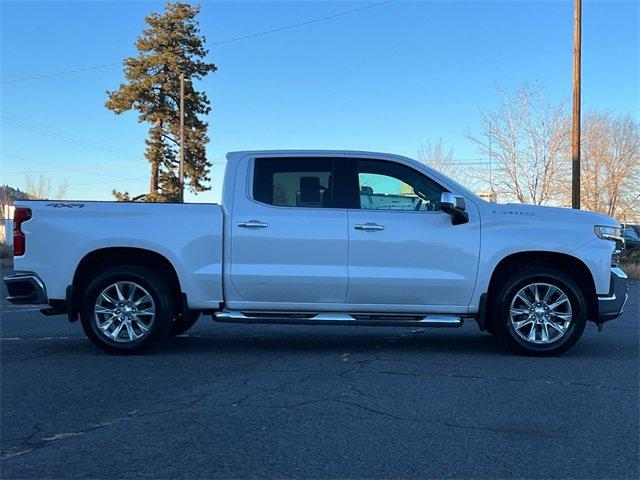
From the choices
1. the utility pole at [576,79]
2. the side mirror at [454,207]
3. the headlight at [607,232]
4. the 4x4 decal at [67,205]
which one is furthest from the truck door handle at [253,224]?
the utility pole at [576,79]

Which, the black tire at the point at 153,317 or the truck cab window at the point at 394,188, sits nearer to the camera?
the black tire at the point at 153,317

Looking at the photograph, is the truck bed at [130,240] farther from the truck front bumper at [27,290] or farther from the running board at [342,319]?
the running board at [342,319]

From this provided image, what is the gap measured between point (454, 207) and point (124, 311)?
3.64 m

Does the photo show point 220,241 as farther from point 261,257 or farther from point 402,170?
point 402,170

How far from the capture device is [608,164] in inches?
1303

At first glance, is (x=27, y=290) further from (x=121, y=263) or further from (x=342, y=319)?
(x=342, y=319)

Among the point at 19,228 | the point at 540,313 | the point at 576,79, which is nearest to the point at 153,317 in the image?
the point at 19,228

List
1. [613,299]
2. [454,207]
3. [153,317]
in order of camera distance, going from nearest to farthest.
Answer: [454,207], [613,299], [153,317]

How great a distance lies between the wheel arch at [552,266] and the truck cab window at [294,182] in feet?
6.38

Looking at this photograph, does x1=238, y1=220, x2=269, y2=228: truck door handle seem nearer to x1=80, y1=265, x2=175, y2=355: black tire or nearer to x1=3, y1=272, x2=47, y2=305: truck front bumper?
x1=80, y1=265, x2=175, y2=355: black tire

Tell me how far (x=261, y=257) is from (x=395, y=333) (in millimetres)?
2616

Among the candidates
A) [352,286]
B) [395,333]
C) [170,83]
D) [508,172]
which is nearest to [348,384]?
[352,286]

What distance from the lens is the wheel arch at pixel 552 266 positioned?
661 centimetres

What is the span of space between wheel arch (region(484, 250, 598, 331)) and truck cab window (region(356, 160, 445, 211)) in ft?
3.22
